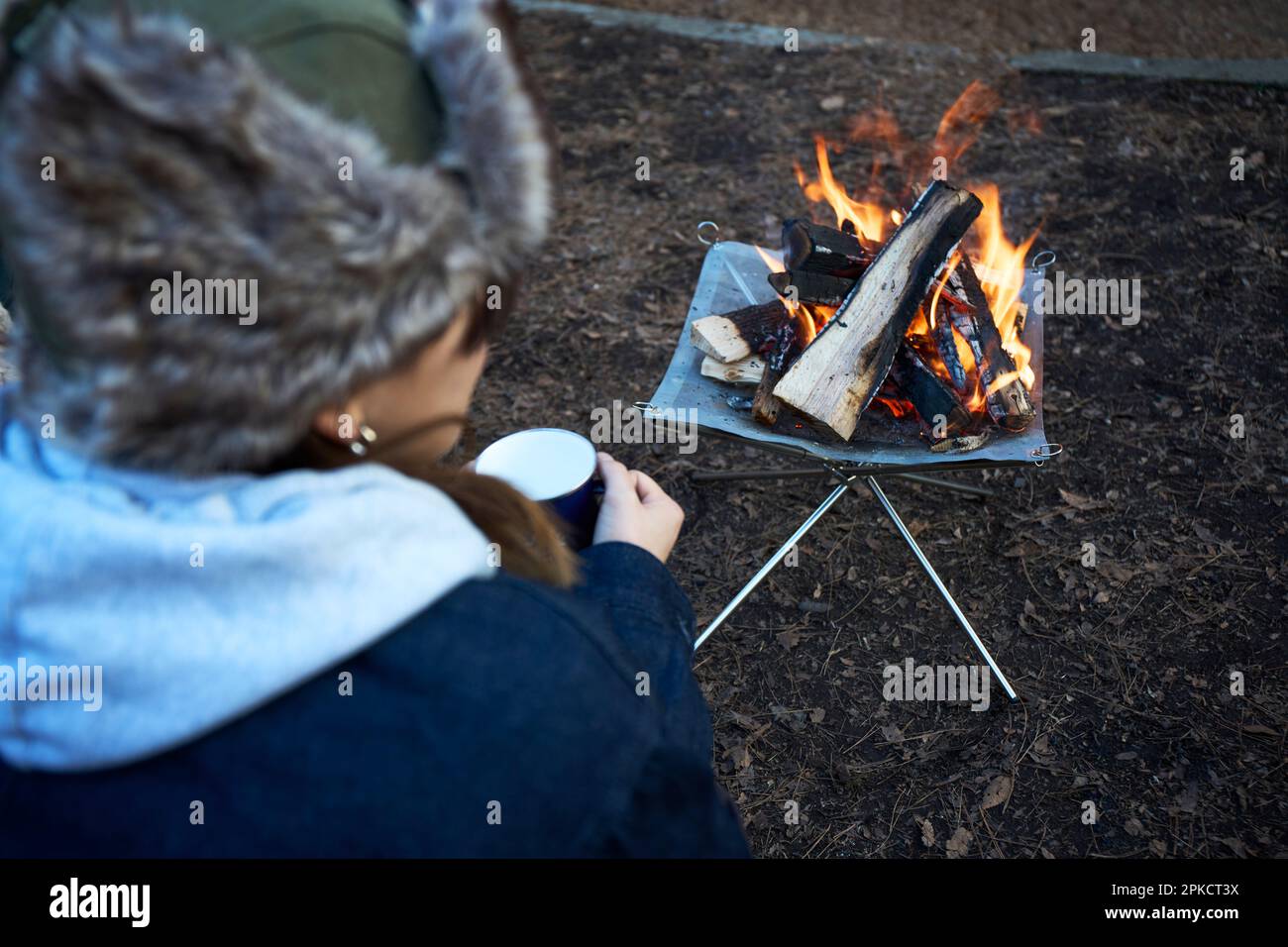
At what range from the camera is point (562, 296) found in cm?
471

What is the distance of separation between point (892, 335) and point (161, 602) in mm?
2237

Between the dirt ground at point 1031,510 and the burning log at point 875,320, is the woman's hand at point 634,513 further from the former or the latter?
the dirt ground at point 1031,510

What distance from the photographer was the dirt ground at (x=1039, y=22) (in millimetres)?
6211

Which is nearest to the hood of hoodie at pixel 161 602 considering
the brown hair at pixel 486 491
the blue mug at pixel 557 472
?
the brown hair at pixel 486 491

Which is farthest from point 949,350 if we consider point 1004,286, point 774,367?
point 774,367

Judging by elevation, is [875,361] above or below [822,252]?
below

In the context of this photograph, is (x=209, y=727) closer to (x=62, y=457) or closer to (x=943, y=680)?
(x=62, y=457)

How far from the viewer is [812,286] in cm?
295

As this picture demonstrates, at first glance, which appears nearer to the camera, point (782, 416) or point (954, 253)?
point (782, 416)

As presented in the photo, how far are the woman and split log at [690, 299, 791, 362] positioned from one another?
65.9 inches
